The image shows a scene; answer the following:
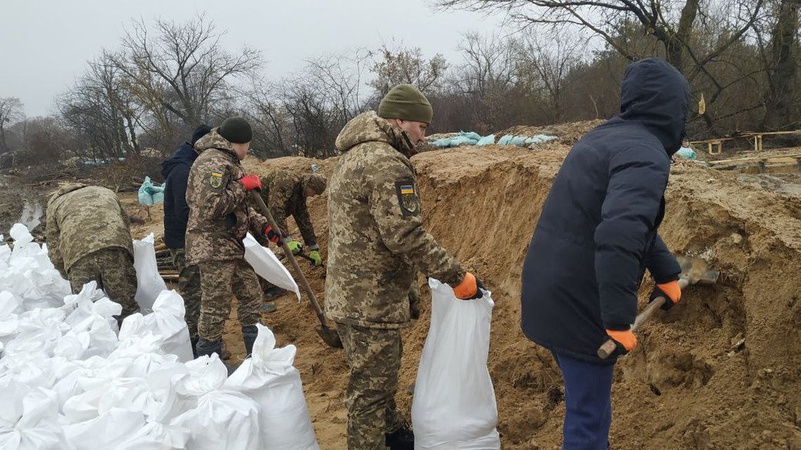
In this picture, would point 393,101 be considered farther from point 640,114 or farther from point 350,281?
point 640,114

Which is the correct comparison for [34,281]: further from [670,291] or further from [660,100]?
[660,100]

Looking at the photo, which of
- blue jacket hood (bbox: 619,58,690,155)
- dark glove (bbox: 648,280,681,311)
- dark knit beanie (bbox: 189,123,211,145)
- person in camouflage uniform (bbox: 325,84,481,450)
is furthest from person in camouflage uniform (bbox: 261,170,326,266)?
blue jacket hood (bbox: 619,58,690,155)

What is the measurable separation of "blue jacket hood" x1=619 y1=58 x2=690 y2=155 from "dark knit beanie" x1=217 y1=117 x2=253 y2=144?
2.83m

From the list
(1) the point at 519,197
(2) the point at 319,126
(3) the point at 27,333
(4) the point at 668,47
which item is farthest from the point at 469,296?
(4) the point at 668,47

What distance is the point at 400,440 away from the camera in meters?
2.83

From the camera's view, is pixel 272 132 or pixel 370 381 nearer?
pixel 370 381

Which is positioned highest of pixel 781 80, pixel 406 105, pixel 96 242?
pixel 781 80

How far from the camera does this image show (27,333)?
11.4 feet

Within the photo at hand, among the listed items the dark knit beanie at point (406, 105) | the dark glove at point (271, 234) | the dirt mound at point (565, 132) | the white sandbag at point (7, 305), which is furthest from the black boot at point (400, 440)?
the dirt mound at point (565, 132)

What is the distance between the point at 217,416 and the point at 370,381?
69cm

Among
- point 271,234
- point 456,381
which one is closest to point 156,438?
point 456,381

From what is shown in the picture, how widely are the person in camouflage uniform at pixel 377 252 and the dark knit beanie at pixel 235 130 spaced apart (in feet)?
5.47

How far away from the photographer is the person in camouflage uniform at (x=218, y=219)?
12.2ft

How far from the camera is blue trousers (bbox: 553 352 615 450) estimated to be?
1911mm
